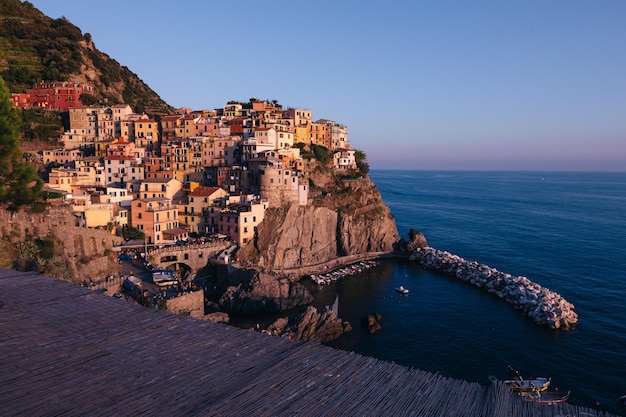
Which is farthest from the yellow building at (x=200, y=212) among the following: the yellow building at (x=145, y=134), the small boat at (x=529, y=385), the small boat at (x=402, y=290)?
the small boat at (x=529, y=385)

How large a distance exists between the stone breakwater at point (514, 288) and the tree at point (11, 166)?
Answer: 133 feet

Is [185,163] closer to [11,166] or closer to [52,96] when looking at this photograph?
[52,96]

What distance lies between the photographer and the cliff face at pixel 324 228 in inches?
1785

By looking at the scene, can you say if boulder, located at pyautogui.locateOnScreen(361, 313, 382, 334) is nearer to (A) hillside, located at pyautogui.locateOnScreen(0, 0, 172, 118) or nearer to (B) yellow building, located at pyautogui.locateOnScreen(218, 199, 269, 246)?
(B) yellow building, located at pyautogui.locateOnScreen(218, 199, 269, 246)

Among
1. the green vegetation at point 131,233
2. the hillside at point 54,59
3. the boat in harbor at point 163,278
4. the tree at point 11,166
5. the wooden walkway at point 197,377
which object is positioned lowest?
the boat in harbor at point 163,278

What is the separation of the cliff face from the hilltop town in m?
1.66

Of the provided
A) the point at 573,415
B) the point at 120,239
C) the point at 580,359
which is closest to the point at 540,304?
the point at 580,359

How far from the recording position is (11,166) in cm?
2727

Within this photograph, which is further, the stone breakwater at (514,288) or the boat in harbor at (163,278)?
the boat in harbor at (163,278)

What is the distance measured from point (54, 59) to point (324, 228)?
5770cm

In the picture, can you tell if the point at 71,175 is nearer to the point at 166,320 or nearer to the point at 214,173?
the point at 214,173

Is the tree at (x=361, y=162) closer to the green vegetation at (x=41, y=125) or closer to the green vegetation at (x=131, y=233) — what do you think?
the green vegetation at (x=131, y=233)

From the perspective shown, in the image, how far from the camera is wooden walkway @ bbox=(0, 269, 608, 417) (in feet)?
17.0

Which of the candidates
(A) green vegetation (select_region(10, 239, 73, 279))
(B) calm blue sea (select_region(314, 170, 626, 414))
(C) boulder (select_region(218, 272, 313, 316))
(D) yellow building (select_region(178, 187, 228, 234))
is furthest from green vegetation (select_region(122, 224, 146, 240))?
(B) calm blue sea (select_region(314, 170, 626, 414))
